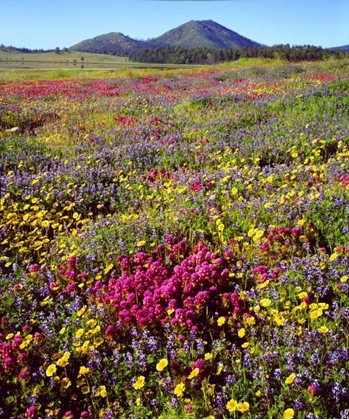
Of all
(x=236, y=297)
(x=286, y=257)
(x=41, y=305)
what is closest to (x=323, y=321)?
(x=236, y=297)

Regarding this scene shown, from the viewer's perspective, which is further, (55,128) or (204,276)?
(55,128)

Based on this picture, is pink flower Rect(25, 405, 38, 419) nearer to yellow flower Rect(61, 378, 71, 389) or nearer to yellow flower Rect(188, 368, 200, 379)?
yellow flower Rect(61, 378, 71, 389)

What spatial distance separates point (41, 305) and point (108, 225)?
175cm

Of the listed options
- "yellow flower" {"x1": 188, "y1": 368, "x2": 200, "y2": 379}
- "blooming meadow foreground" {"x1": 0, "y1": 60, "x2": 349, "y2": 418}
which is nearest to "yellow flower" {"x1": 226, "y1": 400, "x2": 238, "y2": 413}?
"blooming meadow foreground" {"x1": 0, "y1": 60, "x2": 349, "y2": 418}

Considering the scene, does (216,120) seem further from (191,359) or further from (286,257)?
(191,359)

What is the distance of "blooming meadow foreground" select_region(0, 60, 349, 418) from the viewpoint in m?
2.97

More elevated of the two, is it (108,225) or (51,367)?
(108,225)

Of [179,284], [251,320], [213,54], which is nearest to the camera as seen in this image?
[251,320]

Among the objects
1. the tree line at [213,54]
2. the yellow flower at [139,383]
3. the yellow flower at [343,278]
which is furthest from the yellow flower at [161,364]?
the tree line at [213,54]

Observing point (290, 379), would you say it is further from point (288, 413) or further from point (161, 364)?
point (161, 364)

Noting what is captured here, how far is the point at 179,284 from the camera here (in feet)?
13.6

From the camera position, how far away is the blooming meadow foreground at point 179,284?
297 cm

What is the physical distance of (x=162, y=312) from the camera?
12.3 feet

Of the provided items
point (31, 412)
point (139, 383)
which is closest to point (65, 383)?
point (31, 412)
